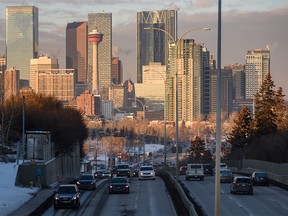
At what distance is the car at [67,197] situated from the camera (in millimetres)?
45594

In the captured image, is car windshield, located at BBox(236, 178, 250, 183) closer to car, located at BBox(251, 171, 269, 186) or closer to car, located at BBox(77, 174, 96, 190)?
car, located at BBox(251, 171, 269, 186)

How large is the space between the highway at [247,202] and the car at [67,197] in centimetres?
691

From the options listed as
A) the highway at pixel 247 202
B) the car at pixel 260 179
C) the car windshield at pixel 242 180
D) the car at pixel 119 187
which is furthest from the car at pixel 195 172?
the car windshield at pixel 242 180

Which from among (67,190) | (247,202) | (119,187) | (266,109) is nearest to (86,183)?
(119,187)

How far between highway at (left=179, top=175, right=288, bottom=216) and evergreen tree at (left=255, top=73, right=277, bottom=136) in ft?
162

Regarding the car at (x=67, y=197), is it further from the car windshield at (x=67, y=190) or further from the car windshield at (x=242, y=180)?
the car windshield at (x=242, y=180)

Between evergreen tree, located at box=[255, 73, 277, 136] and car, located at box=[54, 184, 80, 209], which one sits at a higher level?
evergreen tree, located at box=[255, 73, 277, 136]

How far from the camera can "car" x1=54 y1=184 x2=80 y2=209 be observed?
45594 millimetres

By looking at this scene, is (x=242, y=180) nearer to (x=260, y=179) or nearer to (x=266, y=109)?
(x=260, y=179)

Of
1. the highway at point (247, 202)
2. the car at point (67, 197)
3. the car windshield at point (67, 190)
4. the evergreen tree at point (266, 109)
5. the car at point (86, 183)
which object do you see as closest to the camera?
the highway at point (247, 202)

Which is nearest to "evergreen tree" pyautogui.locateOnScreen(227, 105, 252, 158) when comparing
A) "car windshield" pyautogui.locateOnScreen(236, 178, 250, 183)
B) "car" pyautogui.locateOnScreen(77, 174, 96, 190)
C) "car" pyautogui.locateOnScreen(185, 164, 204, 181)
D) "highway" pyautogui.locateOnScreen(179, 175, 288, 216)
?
"car" pyautogui.locateOnScreen(185, 164, 204, 181)

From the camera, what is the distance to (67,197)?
1799 inches

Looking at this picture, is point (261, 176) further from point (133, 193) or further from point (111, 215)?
point (111, 215)

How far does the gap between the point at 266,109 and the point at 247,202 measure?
6433 cm
